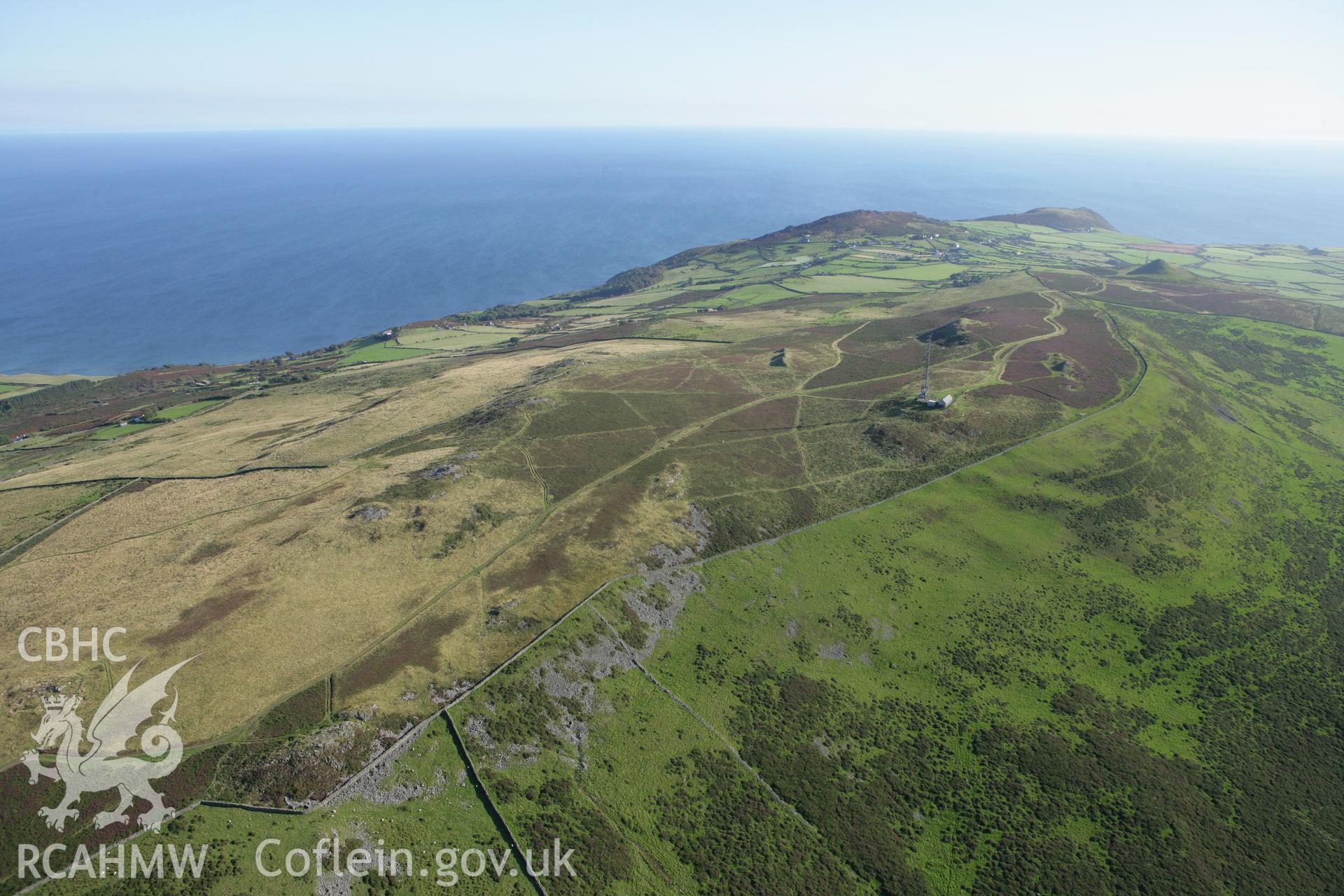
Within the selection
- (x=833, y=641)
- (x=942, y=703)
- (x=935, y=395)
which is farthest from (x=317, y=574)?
(x=935, y=395)

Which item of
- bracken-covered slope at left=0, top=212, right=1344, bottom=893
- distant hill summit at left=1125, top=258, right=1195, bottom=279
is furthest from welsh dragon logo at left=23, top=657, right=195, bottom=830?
distant hill summit at left=1125, top=258, right=1195, bottom=279

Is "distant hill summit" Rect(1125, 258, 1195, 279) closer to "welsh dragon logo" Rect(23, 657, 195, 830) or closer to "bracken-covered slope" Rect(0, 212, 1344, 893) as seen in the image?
"bracken-covered slope" Rect(0, 212, 1344, 893)

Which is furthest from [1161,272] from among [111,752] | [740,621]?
[111,752]

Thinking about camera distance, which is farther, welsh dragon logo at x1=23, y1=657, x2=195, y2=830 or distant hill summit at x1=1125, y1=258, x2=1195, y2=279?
distant hill summit at x1=1125, y1=258, x2=1195, y2=279

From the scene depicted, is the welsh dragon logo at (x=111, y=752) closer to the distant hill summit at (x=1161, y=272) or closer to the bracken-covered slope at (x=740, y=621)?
the bracken-covered slope at (x=740, y=621)

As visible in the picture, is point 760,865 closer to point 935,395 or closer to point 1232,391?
point 935,395

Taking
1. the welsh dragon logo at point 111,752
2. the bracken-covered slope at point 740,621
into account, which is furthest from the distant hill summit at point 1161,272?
the welsh dragon logo at point 111,752
